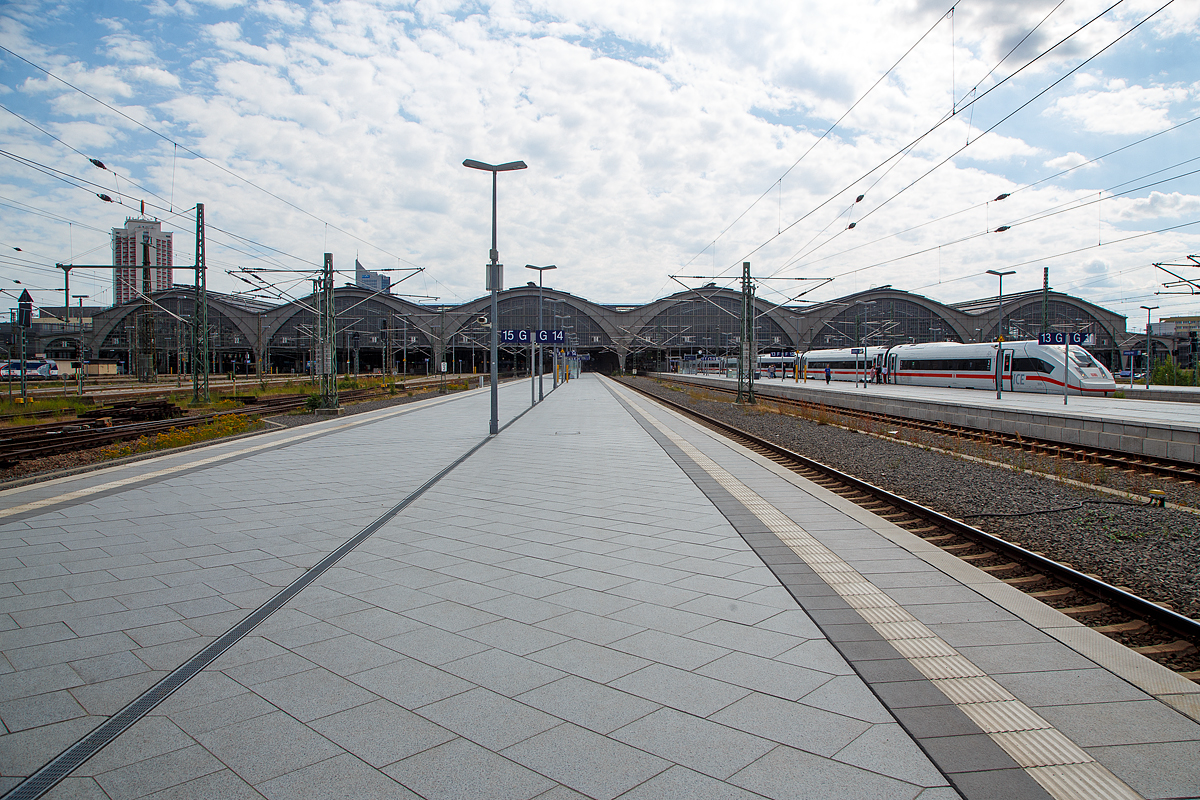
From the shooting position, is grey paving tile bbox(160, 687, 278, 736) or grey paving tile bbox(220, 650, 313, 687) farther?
grey paving tile bbox(220, 650, 313, 687)

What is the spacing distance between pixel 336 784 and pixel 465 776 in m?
0.47

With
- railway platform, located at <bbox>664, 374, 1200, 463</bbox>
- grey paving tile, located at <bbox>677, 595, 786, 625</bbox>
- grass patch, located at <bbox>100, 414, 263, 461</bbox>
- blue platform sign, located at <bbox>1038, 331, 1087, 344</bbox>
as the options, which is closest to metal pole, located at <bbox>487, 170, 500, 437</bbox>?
grass patch, located at <bbox>100, 414, 263, 461</bbox>

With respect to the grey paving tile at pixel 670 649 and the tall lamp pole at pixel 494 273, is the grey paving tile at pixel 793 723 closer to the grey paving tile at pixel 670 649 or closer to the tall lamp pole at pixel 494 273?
the grey paving tile at pixel 670 649

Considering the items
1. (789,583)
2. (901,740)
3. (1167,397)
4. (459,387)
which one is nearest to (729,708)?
(901,740)

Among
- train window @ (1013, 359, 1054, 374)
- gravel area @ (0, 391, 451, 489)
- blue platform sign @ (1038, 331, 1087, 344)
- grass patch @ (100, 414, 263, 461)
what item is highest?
blue platform sign @ (1038, 331, 1087, 344)

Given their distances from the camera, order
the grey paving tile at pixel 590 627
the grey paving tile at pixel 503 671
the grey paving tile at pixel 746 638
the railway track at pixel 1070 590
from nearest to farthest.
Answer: the grey paving tile at pixel 503 671
the grey paving tile at pixel 746 638
the grey paving tile at pixel 590 627
the railway track at pixel 1070 590

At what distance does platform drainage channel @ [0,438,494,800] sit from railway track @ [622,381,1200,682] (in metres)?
5.04

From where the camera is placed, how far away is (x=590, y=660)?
3467 mm

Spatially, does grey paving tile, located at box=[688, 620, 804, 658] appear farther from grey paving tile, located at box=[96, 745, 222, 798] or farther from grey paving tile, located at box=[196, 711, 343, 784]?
grey paving tile, located at box=[96, 745, 222, 798]

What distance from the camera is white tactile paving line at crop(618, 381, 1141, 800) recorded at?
2438 mm

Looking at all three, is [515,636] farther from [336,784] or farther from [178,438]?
[178,438]

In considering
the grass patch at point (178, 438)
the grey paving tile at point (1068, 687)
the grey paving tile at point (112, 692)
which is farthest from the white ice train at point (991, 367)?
the grey paving tile at point (112, 692)

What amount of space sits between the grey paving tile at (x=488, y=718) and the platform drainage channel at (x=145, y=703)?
124cm

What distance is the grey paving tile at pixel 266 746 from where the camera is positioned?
2.55m
